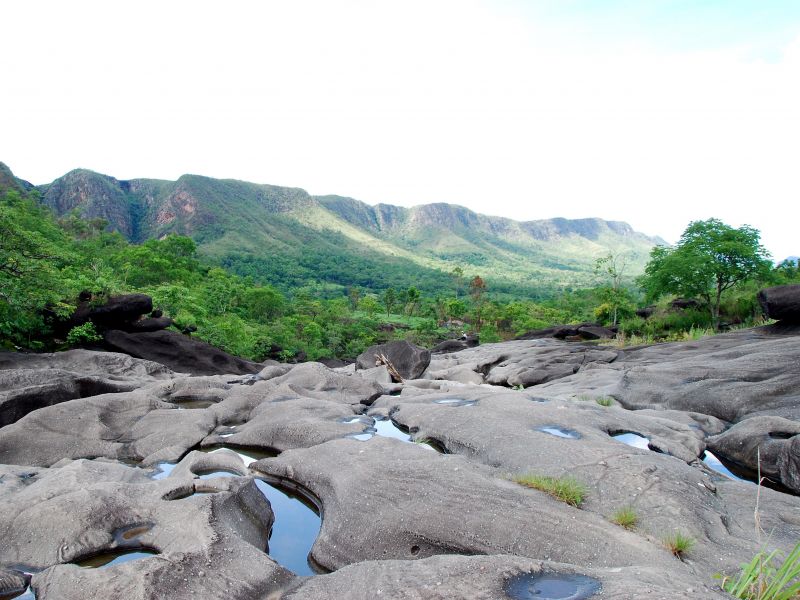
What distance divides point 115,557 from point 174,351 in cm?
2415

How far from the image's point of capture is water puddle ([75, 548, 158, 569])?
18.0 feet

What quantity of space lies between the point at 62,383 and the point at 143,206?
669ft

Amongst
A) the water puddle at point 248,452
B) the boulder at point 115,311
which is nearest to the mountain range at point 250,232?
the boulder at point 115,311

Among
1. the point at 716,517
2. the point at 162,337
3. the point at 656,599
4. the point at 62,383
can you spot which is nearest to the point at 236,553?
the point at 656,599

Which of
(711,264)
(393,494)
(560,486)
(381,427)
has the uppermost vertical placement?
(711,264)

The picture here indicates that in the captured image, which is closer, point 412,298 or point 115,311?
point 115,311

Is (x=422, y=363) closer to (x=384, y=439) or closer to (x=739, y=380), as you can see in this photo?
(x=739, y=380)

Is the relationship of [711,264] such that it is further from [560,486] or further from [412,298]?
[412,298]

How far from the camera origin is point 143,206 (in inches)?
7539

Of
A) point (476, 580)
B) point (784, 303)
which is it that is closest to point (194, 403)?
point (476, 580)

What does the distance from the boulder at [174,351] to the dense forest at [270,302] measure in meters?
1.58

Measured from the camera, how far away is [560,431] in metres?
9.08

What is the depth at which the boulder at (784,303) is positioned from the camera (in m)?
16.4

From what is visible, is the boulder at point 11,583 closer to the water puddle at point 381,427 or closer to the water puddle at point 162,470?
the water puddle at point 162,470
